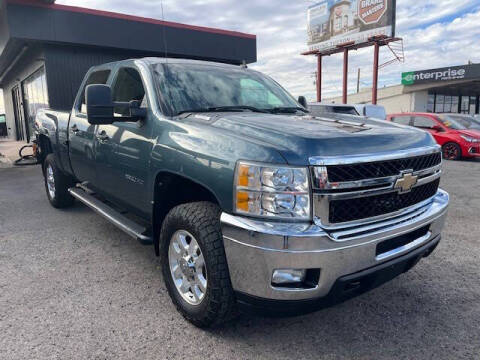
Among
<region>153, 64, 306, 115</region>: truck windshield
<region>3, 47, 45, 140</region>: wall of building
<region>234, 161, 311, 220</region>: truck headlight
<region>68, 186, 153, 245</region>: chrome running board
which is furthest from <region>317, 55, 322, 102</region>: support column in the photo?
<region>234, 161, 311, 220</region>: truck headlight

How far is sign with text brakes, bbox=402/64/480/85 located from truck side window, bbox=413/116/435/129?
2410 centimetres

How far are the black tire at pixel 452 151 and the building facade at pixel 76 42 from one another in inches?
360

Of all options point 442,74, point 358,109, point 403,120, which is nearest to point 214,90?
point 358,109

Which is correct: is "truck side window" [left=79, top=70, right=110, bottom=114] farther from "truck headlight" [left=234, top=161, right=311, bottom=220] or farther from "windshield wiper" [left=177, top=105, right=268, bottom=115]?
"truck headlight" [left=234, top=161, right=311, bottom=220]

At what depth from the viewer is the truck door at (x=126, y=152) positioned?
3012 mm

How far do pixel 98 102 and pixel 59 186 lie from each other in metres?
3.16

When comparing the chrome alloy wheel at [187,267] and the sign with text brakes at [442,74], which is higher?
the sign with text brakes at [442,74]

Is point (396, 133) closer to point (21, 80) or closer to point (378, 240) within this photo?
point (378, 240)

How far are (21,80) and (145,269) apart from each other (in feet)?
62.8

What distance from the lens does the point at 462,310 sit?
2832 mm

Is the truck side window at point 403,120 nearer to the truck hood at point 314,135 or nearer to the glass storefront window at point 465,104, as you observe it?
the truck hood at point 314,135

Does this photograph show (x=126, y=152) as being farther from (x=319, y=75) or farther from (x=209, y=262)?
(x=319, y=75)

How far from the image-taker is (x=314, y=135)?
2.20 metres

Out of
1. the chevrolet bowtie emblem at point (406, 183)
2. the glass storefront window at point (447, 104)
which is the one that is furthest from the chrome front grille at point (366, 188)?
the glass storefront window at point (447, 104)
